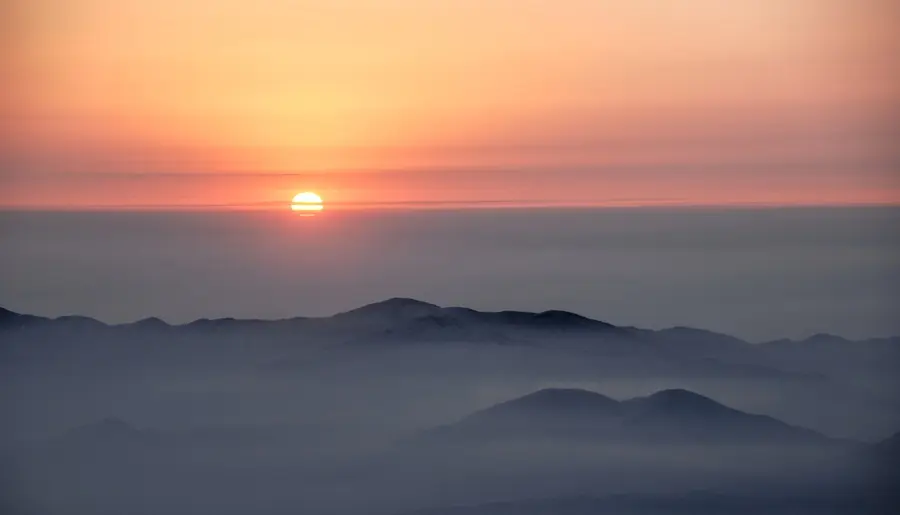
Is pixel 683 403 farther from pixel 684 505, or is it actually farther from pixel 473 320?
pixel 473 320

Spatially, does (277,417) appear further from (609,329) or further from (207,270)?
(609,329)

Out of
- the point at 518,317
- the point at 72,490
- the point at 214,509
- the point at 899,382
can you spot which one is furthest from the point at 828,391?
the point at 72,490

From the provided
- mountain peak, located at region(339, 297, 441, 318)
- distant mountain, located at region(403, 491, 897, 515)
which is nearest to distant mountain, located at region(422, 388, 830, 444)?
distant mountain, located at region(403, 491, 897, 515)

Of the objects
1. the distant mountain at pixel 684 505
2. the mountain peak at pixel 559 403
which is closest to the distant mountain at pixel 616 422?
the mountain peak at pixel 559 403

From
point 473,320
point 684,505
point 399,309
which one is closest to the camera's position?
point 684,505

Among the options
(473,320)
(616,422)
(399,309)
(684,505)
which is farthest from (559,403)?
(399,309)

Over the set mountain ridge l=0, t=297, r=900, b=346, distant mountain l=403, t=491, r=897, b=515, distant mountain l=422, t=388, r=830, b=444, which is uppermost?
mountain ridge l=0, t=297, r=900, b=346

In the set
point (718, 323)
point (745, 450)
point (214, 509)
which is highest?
point (718, 323)

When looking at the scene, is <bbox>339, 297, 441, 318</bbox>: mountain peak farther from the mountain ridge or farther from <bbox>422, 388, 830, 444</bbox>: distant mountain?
<bbox>422, 388, 830, 444</bbox>: distant mountain
